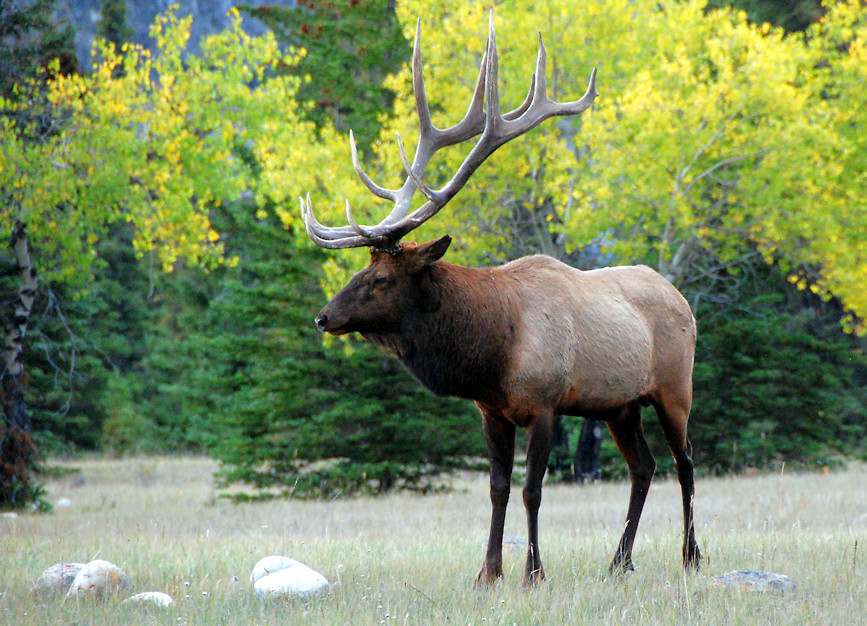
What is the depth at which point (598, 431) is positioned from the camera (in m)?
15.3

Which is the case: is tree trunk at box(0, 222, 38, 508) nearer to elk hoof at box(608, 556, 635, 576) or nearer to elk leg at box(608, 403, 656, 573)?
elk leg at box(608, 403, 656, 573)

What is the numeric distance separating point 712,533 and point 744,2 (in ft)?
54.7

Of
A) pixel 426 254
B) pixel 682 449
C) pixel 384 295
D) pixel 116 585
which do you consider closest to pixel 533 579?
pixel 682 449

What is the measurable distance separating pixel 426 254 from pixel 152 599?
99.7 inches

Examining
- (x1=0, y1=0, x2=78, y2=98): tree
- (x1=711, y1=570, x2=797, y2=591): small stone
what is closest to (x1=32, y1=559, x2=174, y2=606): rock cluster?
(x1=711, y1=570, x2=797, y2=591): small stone

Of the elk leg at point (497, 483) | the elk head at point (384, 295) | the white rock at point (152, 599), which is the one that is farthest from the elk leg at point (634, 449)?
the white rock at point (152, 599)

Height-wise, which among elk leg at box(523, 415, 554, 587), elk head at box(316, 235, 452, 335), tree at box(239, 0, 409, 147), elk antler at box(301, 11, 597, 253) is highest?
tree at box(239, 0, 409, 147)

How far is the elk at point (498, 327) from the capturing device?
5.59 metres

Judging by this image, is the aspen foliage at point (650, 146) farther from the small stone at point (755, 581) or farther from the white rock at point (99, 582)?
the white rock at point (99, 582)

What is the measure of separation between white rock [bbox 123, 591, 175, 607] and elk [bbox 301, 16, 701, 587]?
1.77 meters

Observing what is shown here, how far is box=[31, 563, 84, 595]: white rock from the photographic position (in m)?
5.27

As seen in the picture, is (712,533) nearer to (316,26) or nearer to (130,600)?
(130,600)

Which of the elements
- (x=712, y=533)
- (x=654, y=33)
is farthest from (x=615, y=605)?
(x=654, y=33)

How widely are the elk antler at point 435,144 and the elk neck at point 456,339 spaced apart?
0.42 meters
